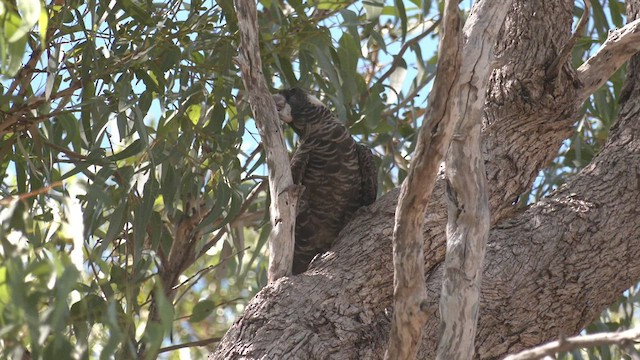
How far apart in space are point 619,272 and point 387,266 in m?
0.54

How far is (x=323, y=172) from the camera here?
9.94 feet

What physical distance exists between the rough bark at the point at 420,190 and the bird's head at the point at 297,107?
4.16ft

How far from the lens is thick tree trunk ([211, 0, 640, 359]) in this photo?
210 cm

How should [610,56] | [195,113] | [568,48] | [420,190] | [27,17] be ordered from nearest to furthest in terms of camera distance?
1. [27,17]
2. [420,190]
3. [568,48]
4. [610,56]
5. [195,113]

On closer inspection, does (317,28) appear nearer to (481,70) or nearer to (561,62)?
(561,62)

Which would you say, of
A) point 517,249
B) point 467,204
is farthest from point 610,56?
point 467,204

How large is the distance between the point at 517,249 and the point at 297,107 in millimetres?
1046

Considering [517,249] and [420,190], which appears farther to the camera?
[517,249]

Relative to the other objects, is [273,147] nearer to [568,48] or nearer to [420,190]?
[420,190]

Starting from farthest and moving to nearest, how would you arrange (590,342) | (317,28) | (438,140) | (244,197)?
1. (244,197)
2. (317,28)
3. (438,140)
4. (590,342)

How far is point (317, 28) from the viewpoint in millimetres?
2756

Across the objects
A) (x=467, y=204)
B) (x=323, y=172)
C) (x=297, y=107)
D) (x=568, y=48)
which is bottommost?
(x=467, y=204)

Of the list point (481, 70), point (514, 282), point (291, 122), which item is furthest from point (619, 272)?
point (291, 122)

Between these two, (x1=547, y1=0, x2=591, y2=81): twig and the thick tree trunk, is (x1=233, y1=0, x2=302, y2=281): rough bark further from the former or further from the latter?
(x1=547, y1=0, x2=591, y2=81): twig
